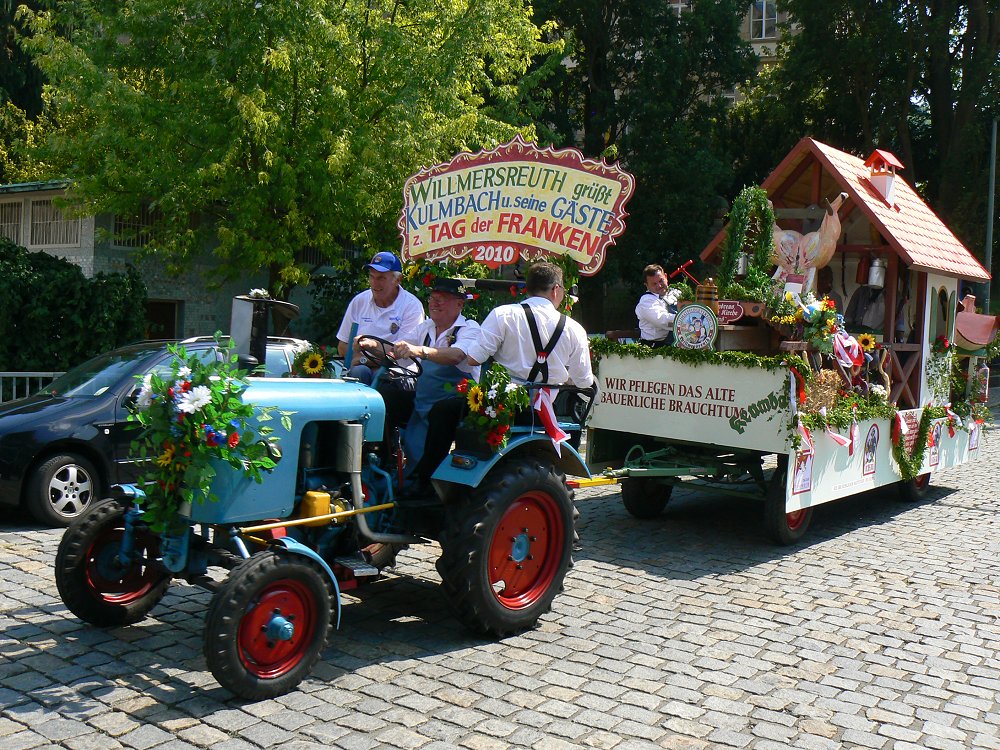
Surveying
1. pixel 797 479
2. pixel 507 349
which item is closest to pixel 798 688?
pixel 507 349

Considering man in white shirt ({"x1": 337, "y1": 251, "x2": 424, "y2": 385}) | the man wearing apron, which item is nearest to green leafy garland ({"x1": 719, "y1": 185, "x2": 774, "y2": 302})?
man in white shirt ({"x1": 337, "y1": 251, "x2": 424, "y2": 385})

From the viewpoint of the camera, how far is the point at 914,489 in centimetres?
1030

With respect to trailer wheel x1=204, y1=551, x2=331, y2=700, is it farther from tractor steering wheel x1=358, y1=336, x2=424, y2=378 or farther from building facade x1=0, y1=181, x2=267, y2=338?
building facade x1=0, y1=181, x2=267, y2=338

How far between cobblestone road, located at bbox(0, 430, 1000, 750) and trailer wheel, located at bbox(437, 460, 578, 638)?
20cm

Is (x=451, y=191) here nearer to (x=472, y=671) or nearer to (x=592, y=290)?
(x=472, y=671)

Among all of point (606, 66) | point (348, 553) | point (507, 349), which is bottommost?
point (348, 553)

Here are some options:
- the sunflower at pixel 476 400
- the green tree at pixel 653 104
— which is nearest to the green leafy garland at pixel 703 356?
the sunflower at pixel 476 400

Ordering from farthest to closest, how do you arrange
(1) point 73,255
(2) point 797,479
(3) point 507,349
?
(1) point 73,255
(2) point 797,479
(3) point 507,349

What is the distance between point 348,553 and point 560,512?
4.31 ft

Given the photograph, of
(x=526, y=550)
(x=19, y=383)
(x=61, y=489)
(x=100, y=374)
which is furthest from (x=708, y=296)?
(x=19, y=383)

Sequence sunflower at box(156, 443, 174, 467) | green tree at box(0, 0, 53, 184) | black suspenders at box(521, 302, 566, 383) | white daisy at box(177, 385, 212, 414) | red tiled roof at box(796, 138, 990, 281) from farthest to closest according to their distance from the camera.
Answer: green tree at box(0, 0, 53, 184), red tiled roof at box(796, 138, 990, 281), black suspenders at box(521, 302, 566, 383), sunflower at box(156, 443, 174, 467), white daisy at box(177, 385, 212, 414)

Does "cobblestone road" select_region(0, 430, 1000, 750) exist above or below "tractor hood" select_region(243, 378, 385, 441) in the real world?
below

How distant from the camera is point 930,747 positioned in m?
4.32

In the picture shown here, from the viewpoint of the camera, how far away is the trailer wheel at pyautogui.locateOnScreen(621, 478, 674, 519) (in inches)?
351
